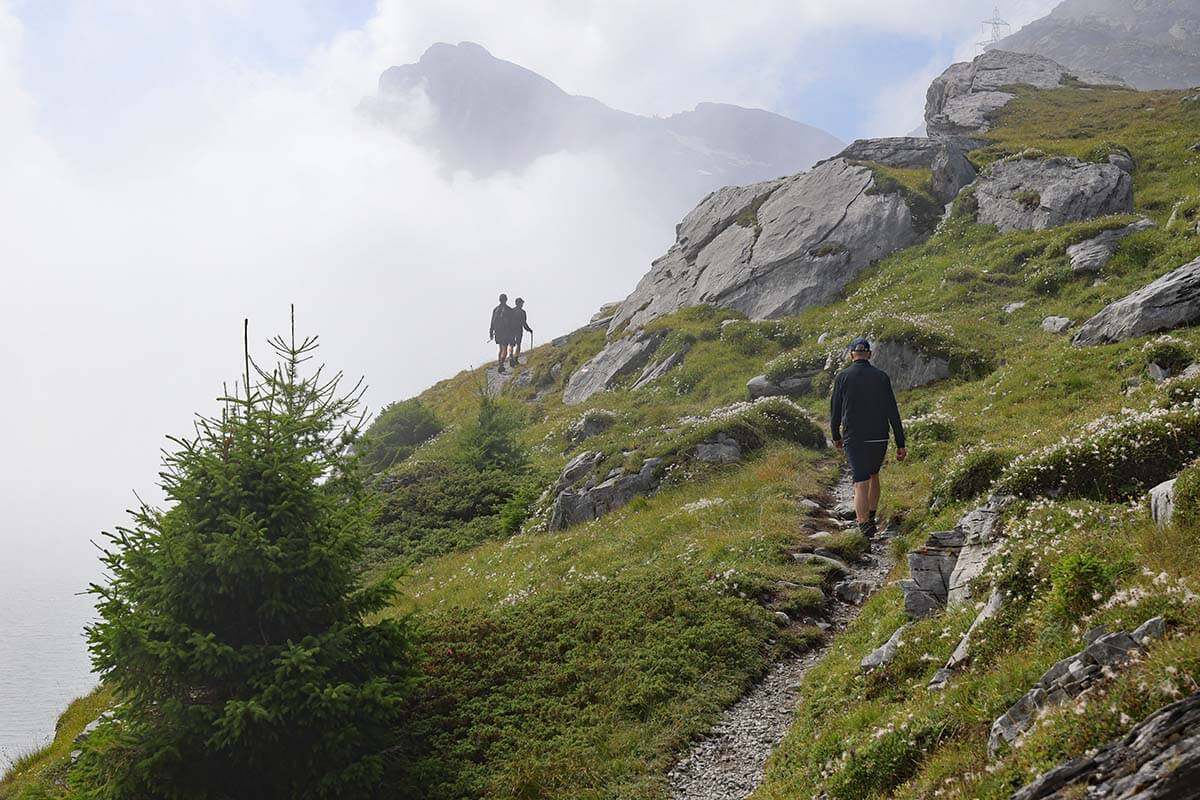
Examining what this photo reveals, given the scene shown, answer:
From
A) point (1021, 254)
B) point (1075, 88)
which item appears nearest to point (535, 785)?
point (1021, 254)

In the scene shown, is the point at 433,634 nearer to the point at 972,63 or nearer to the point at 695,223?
the point at 695,223

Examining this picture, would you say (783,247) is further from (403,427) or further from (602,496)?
(602,496)

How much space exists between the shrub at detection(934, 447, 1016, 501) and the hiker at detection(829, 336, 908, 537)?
1577 millimetres

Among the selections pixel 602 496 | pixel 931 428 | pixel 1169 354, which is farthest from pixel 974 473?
pixel 602 496

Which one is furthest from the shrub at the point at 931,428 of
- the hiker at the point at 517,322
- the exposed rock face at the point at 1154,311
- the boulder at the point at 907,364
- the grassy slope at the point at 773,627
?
the hiker at the point at 517,322

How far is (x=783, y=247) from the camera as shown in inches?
1902

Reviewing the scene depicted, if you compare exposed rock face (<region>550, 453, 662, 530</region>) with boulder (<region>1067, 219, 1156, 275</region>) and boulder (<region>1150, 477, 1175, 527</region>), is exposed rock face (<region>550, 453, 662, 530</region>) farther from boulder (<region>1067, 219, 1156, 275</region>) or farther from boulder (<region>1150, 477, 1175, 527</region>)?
boulder (<region>1067, 219, 1156, 275</region>)

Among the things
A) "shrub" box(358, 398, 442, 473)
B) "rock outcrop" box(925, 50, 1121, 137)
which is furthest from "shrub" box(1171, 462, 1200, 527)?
"rock outcrop" box(925, 50, 1121, 137)

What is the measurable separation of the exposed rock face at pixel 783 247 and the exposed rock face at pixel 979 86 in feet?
75.9

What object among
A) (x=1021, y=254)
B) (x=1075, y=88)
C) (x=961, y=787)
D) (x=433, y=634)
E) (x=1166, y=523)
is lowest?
(x=961, y=787)

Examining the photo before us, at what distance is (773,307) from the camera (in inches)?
1753

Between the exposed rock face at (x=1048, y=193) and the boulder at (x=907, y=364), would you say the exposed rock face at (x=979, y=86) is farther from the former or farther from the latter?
the boulder at (x=907, y=364)

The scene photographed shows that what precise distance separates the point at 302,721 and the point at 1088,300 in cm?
2898

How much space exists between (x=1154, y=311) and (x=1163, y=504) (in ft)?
50.1
